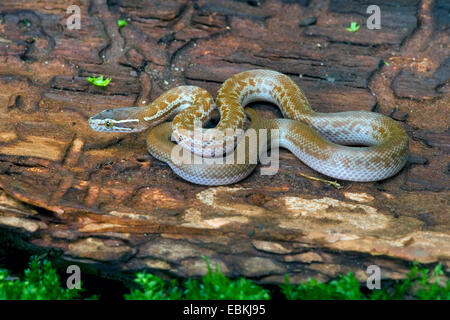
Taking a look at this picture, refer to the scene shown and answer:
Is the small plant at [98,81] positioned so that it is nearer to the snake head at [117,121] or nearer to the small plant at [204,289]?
the snake head at [117,121]

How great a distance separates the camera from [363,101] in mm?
9117

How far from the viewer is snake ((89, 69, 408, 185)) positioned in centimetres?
733

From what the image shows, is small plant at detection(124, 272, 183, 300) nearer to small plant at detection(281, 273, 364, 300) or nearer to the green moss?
the green moss

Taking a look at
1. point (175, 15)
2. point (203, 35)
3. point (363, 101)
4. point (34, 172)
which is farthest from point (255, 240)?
point (175, 15)

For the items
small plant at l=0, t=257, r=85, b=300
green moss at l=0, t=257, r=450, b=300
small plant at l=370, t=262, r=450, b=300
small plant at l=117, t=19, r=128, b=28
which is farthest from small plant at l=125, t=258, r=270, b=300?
small plant at l=117, t=19, r=128, b=28

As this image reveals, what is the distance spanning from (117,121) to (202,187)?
189 cm

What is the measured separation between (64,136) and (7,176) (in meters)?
1.28

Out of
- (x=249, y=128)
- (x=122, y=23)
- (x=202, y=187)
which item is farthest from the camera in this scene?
(x=122, y=23)

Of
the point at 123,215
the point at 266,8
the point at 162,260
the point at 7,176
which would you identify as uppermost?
the point at 266,8

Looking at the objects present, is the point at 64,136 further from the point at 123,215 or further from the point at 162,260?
the point at 162,260

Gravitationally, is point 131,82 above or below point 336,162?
above

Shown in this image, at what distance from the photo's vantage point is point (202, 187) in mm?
7289

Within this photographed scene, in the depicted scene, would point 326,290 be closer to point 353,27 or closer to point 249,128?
point 249,128

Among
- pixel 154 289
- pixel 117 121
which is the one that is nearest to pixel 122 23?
pixel 117 121
